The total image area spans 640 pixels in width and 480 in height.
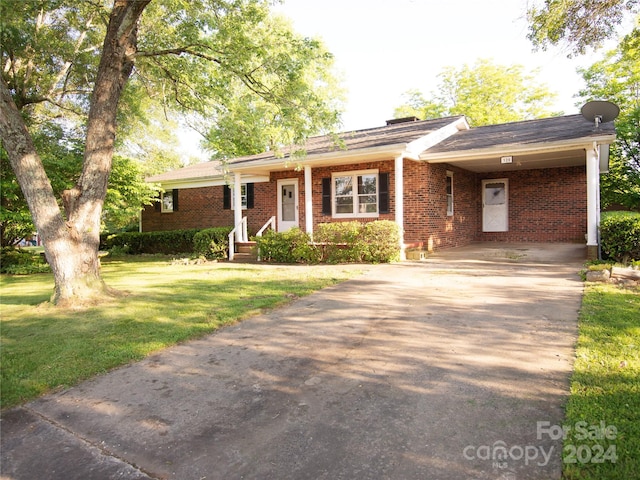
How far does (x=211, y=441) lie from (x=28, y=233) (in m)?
18.4

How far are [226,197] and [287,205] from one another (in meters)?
3.74

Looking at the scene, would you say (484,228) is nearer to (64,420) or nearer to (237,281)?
(237,281)

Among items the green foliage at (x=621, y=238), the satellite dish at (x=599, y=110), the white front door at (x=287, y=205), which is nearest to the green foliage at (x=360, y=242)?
the white front door at (x=287, y=205)

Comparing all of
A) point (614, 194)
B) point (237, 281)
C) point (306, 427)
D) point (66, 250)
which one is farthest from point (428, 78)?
point (306, 427)

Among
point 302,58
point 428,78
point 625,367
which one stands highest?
point 428,78

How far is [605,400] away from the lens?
302 centimetres

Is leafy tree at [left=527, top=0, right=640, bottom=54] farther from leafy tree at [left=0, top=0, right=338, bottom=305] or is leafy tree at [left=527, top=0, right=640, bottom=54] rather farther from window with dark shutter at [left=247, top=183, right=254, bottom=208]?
window with dark shutter at [left=247, top=183, right=254, bottom=208]

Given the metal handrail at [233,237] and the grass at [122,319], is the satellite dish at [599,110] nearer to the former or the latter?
the grass at [122,319]

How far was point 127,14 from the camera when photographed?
744cm

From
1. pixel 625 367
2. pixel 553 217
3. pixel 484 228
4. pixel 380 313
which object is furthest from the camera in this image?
pixel 484 228

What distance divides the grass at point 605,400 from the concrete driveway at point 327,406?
0.34 ft

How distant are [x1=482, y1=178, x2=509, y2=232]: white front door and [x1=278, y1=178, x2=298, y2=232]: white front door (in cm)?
711

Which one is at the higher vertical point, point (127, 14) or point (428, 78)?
point (428, 78)

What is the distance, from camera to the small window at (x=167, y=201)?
68.3 ft
